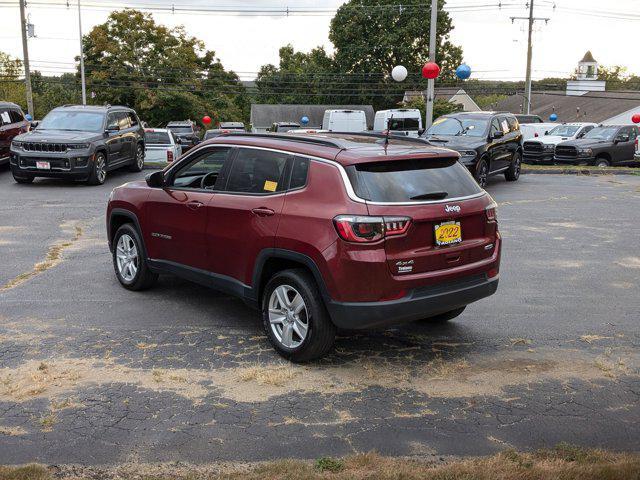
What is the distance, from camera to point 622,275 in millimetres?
8305

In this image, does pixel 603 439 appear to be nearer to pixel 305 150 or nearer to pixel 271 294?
pixel 271 294

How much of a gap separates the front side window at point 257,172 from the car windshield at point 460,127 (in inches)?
462

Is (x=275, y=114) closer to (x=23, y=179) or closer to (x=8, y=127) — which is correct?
(x=8, y=127)

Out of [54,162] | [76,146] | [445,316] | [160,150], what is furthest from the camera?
[160,150]

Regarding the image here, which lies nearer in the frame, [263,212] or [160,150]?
[263,212]

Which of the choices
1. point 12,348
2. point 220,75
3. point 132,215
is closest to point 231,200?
point 132,215

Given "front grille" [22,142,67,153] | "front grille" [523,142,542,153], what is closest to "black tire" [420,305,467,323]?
"front grille" [22,142,67,153]

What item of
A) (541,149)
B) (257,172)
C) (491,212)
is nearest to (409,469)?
(491,212)

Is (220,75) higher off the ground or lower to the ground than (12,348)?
higher

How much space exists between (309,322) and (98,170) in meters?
12.5

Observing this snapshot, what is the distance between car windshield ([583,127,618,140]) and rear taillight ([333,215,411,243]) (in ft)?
74.7

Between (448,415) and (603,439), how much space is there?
95 cm

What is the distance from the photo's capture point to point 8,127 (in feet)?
61.3

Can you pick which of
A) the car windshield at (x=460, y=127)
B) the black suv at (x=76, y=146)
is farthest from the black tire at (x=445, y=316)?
the black suv at (x=76, y=146)
